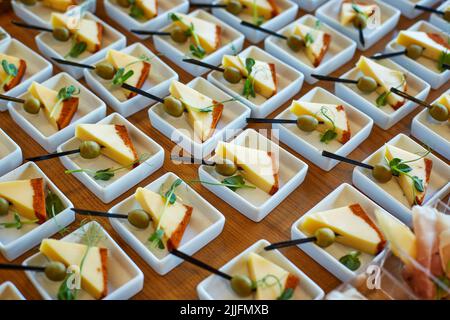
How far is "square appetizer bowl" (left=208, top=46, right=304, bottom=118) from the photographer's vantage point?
2238 millimetres

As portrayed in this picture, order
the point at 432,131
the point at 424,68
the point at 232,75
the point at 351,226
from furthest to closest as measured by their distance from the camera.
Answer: the point at 424,68, the point at 232,75, the point at 432,131, the point at 351,226

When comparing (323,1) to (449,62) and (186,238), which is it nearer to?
(449,62)

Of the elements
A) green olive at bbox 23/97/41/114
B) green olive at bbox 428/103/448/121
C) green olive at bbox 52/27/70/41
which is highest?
green olive at bbox 52/27/70/41

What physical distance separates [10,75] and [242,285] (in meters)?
1.27

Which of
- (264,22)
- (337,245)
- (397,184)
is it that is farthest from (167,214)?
(264,22)

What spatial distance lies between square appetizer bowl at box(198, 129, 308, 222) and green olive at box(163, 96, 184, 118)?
0.79 ft

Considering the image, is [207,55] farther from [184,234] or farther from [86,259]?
[86,259]

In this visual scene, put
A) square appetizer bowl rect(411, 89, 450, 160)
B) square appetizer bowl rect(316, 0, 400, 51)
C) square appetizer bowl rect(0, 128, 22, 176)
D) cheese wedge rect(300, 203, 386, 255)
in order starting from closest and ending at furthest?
cheese wedge rect(300, 203, 386, 255) → square appetizer bowl rect(0, 128, 22, 176) → square appetizer bowl rect(411, 89, 450, 160) → square appetizer bowl rect(316, 0, 400, 51)

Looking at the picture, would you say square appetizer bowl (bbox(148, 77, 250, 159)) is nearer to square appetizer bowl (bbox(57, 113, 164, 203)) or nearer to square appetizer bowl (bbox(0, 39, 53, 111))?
square appetizer bowl (bbox(57, 113, 164, 203))

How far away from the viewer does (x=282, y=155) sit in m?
2.06

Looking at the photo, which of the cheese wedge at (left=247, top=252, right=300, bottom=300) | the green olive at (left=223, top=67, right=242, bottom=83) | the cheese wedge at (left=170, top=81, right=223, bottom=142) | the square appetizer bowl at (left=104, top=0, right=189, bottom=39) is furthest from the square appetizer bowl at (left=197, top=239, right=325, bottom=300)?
the square appetizer bowl at (left=104, top=0, right=189, bottom=39)

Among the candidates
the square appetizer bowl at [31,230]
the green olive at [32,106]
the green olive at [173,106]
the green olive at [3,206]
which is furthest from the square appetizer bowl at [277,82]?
the green olive at [3,206]

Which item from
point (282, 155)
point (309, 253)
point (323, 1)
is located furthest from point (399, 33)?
point (309, 253)

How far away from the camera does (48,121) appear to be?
2197 millimetres
